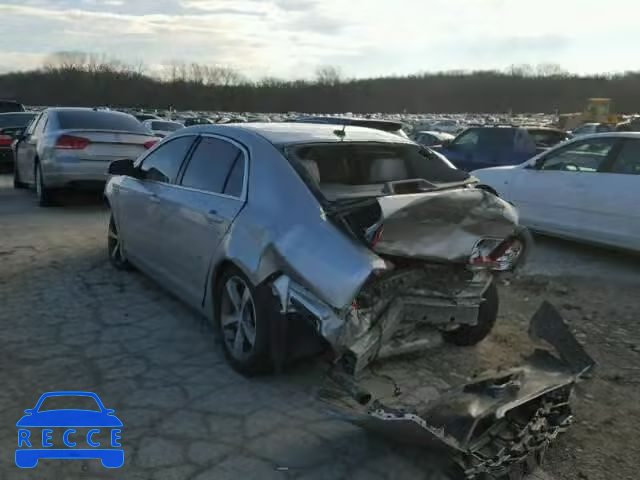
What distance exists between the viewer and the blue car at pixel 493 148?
40.1 ft

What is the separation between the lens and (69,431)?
122 inches

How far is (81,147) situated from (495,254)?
24.3 ft

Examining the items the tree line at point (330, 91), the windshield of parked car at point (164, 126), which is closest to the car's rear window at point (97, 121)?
the windshield of parked car at point (164, 126)

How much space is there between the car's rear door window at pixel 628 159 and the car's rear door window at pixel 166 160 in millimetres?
4969

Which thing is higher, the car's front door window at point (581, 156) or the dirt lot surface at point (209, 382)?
the car's front door window at point (581, 156)

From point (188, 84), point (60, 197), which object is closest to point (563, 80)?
point (188, 84)

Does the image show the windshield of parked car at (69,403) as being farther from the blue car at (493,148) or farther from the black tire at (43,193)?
the blue car at (493,148)

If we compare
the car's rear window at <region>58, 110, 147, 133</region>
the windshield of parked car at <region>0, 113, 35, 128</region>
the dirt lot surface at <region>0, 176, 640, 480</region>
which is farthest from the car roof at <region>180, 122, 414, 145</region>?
the windshield of parked car at <region>0, 113, 35, 128</region>

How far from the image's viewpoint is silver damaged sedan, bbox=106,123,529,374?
313 centimetres

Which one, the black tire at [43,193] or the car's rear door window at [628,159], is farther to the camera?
the black tire at [43,193]

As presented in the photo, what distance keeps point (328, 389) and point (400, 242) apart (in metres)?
0.85

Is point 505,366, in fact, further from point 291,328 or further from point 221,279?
point 221,279

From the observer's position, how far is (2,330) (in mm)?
4371

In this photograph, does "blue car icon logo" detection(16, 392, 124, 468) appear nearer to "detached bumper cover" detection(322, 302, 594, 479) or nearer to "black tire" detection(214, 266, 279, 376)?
"black tire" detection(214, 266, 279, 376)
